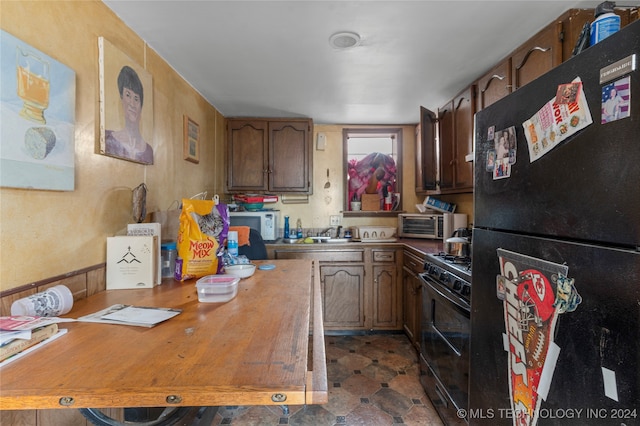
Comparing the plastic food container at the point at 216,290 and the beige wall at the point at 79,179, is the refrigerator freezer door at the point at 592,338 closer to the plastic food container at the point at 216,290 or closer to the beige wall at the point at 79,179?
the plastic food container at the point at 216,290

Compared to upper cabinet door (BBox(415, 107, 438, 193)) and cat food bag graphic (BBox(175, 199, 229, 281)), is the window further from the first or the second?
cat food bag graphic (BBox(175, 199, 229, 281))

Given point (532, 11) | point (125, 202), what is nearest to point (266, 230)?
point (125, 202)

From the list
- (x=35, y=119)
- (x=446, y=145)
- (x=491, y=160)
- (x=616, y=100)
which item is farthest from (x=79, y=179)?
(x=446, y=145)

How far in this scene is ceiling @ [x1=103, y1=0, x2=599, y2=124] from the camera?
138 centimetres

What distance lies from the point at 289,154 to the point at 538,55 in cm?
214

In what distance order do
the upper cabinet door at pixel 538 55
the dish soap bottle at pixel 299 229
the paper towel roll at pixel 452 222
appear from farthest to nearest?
the dish soap bottle at pixel 299 229 → the paper towel roll at pixel 452 222 → the upper cabinet door at pixel 538 55

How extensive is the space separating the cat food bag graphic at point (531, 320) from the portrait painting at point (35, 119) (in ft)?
5.25

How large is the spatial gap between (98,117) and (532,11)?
208cm

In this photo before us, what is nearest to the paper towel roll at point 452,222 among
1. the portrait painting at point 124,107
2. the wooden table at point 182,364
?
the wooden table at point 182,364

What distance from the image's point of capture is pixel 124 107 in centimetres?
142

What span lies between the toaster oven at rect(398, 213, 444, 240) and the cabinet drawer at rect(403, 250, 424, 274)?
Answer: 0.39 m

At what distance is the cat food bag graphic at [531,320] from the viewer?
774 millimetres

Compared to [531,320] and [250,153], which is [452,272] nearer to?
[531,320]

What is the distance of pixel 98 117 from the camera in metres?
1.27
